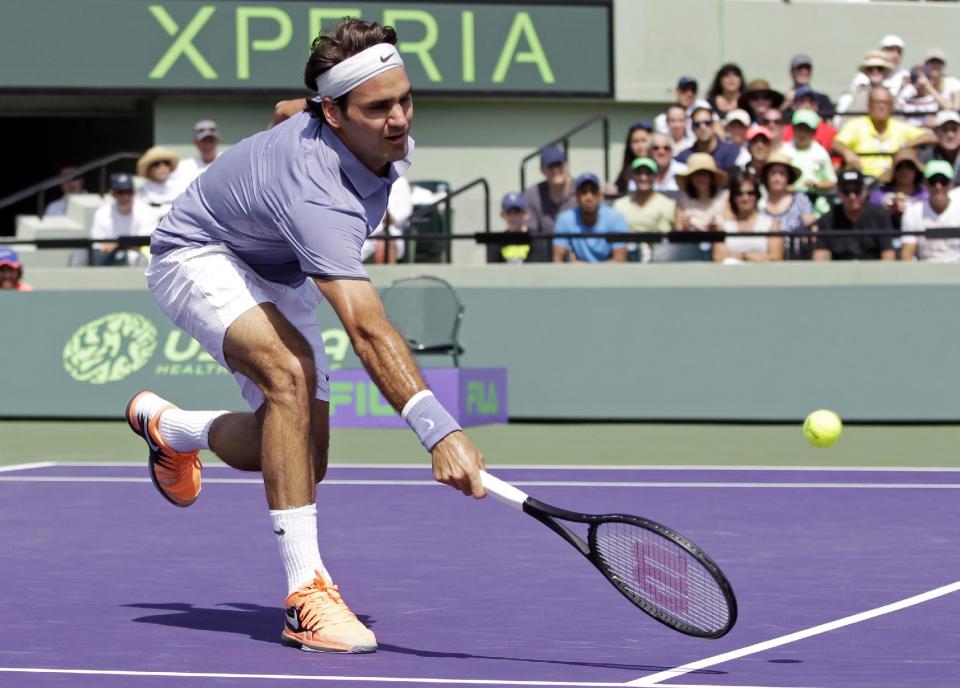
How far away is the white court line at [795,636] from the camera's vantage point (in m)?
4.98

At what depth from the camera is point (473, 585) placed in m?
6.64

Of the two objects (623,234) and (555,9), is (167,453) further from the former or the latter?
(555,9)

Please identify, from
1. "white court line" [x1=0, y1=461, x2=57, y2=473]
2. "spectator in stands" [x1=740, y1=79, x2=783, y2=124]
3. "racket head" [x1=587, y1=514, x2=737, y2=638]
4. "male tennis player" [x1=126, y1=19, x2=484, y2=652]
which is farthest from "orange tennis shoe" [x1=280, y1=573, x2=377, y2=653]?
"spectator in stands" [x1=740, y1=79, x2=783, y2=124]

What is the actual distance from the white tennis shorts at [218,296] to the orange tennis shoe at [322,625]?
0.61 metres

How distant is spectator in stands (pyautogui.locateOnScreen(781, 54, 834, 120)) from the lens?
17.3m

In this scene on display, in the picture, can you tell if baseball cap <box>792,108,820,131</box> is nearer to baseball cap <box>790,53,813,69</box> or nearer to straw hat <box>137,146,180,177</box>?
baseball cap <box>790,53,813,69</box>

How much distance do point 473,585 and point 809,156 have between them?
32.7 ft

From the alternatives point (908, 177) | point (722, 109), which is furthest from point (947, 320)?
point (722, 109)

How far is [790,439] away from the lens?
13047 millimetres

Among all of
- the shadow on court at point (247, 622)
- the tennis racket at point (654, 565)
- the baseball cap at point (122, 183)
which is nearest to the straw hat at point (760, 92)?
the baseball cap at point (122, 183)

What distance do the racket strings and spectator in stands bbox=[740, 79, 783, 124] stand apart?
12022 mm

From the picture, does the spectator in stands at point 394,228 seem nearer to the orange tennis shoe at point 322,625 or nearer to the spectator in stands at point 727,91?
the spectator in stands at point 727,91

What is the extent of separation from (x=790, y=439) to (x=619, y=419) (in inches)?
68.2

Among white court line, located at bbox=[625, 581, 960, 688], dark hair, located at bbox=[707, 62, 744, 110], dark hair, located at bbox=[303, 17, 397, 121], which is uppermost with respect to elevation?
dark hair, located at bbox=[707, 62, 744, 110]
